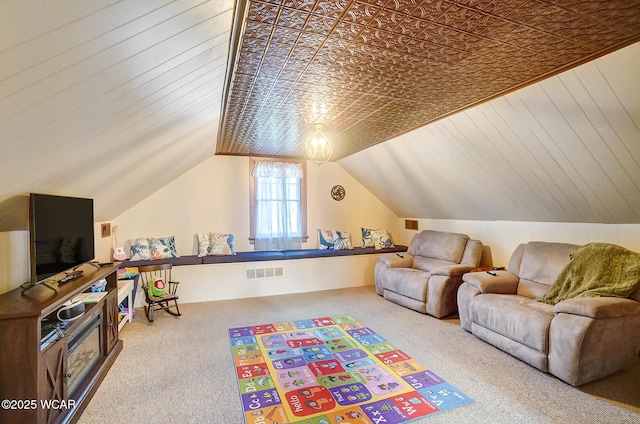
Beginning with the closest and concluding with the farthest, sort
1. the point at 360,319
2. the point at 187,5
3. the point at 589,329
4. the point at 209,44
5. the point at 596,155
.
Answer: the point at 187,5 → the point at 209,44 → the point at 589,329 → the point at 596,155 → the point at 360,319

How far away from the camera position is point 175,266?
437 cm

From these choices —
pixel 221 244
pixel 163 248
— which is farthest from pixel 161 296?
pixel 221 244

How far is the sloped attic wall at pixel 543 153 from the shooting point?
211 cm

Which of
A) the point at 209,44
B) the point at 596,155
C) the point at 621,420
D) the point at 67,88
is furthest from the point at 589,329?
the point at 67,88

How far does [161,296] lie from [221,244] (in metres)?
1.20

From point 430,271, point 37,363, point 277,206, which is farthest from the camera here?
point 277,206

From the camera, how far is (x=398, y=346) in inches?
121

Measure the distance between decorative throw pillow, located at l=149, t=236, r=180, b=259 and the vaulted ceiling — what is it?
88cm

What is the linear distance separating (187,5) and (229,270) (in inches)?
154

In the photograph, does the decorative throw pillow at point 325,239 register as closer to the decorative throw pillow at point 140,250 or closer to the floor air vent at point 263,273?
the floor air vent at point 263,273

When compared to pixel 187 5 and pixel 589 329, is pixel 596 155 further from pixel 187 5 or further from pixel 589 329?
pixel 187 5

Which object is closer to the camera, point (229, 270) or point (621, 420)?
point (621, 420)

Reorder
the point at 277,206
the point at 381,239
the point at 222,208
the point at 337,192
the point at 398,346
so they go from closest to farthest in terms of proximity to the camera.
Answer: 1. the point at 398,346
2. the point at 222,208
3. the point at 277,206
4. the point at 381,239
5. the point at 337,192

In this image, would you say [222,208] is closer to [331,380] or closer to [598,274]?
[331,380]
